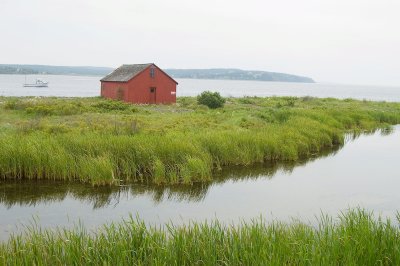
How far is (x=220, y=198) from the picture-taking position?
14344 millimetres

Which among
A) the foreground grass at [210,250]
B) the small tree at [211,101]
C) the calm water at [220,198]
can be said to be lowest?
the calm water at [220,198]

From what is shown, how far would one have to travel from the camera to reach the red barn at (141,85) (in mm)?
40031

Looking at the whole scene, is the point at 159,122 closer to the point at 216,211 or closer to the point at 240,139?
the point at 240,139

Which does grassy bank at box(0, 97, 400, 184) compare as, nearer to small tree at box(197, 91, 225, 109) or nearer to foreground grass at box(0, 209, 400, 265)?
foreground grass at box(0, 209, 400, 265)

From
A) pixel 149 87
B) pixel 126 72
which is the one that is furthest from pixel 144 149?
pixel 126 72

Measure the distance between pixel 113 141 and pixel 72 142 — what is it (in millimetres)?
1539

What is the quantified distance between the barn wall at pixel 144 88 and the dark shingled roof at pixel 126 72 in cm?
35

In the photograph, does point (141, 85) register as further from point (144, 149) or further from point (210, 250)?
point (210, 250)

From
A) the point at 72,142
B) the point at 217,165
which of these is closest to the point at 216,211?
the point at 217,165

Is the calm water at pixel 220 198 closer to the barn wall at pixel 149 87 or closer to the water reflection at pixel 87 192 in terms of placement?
the water reflection at pixel 87 192

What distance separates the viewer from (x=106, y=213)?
12.3 meters

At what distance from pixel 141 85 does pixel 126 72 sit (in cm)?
292

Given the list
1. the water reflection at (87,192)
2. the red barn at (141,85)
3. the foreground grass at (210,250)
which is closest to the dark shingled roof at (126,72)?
the red barn at (141,85)

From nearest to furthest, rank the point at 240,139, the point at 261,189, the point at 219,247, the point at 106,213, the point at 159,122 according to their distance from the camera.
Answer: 1. the point at 219,247
2. the point at 106,213
3. the point at 261,189
4. the point at 240,139
5. the point at 159,122
